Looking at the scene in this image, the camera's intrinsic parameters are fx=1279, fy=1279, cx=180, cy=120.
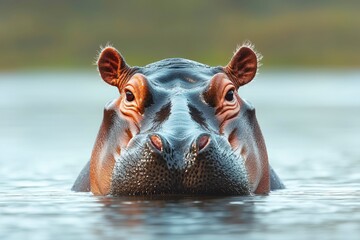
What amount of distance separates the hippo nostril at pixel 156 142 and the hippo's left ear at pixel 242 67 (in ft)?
5.83

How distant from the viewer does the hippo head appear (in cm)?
799

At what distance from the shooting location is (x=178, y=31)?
140125 millimetres

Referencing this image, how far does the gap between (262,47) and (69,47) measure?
811 inches

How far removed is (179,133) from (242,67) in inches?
70.5

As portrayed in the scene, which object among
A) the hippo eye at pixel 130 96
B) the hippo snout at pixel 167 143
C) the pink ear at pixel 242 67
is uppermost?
the pink ear at pixel 242 67

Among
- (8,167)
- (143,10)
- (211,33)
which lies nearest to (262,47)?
(211,33)

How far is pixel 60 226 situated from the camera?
739 cm

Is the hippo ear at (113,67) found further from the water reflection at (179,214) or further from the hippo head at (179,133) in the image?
the water reflection at (179,214)

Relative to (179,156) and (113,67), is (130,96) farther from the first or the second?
(179,156)

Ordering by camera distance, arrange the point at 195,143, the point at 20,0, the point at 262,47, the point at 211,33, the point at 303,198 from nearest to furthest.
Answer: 1. the point at 195,143
2. the point at 303,198
3. the point at 262,47
4. the point at 211,33
5. the point at 20,0

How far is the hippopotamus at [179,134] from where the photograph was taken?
799cm

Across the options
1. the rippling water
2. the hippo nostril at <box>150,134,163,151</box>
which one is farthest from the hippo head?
the rippling water

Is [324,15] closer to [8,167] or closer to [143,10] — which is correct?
[143,10]

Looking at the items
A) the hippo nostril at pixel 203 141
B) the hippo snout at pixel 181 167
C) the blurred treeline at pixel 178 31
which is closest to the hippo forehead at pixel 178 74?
the hippo snout at pixel 181 167
